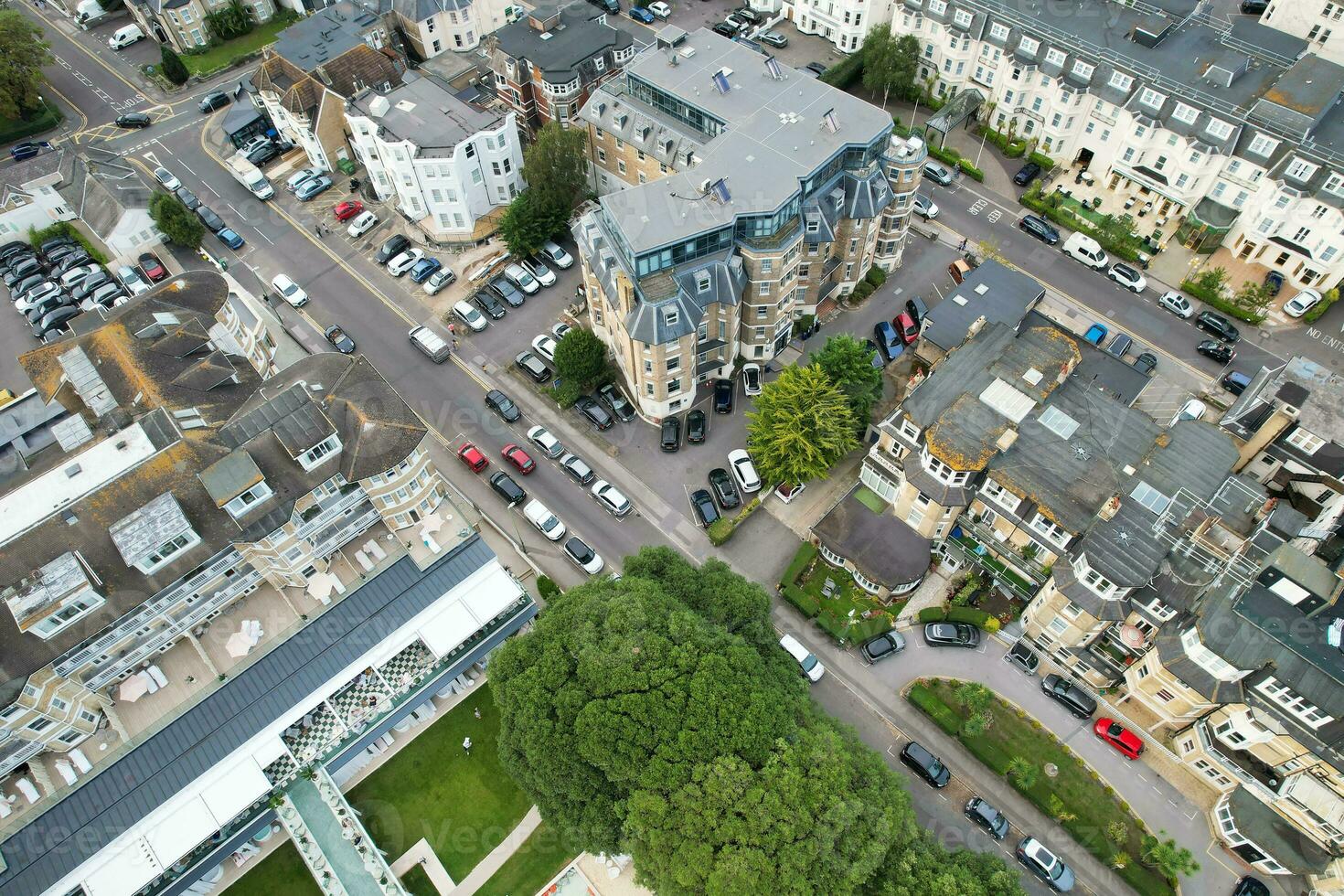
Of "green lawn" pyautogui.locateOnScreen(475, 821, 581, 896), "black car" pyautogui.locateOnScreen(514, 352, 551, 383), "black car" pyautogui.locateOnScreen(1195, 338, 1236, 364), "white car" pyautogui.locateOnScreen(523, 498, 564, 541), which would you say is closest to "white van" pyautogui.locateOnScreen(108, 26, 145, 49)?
"black car" pyautogui.locateOnScreen(514, 352, 551, 383)

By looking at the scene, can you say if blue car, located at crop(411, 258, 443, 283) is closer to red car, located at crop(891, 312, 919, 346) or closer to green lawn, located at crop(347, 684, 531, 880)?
green lawn, located at crop(347, 684, 531, 880)

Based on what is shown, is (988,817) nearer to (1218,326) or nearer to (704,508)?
(704,508)

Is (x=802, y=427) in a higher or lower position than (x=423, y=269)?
higher

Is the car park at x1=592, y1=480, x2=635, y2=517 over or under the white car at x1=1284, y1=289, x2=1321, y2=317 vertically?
under

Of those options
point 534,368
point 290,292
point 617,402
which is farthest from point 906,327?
point 290,292

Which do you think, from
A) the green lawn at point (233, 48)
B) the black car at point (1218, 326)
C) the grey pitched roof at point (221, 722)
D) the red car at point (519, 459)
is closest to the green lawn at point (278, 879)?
the grey pitched roof at point (221, 722)

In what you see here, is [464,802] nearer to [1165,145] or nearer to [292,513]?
[292,513]

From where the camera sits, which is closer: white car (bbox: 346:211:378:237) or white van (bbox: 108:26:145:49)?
white car (bbox: 346:211:378:237)
